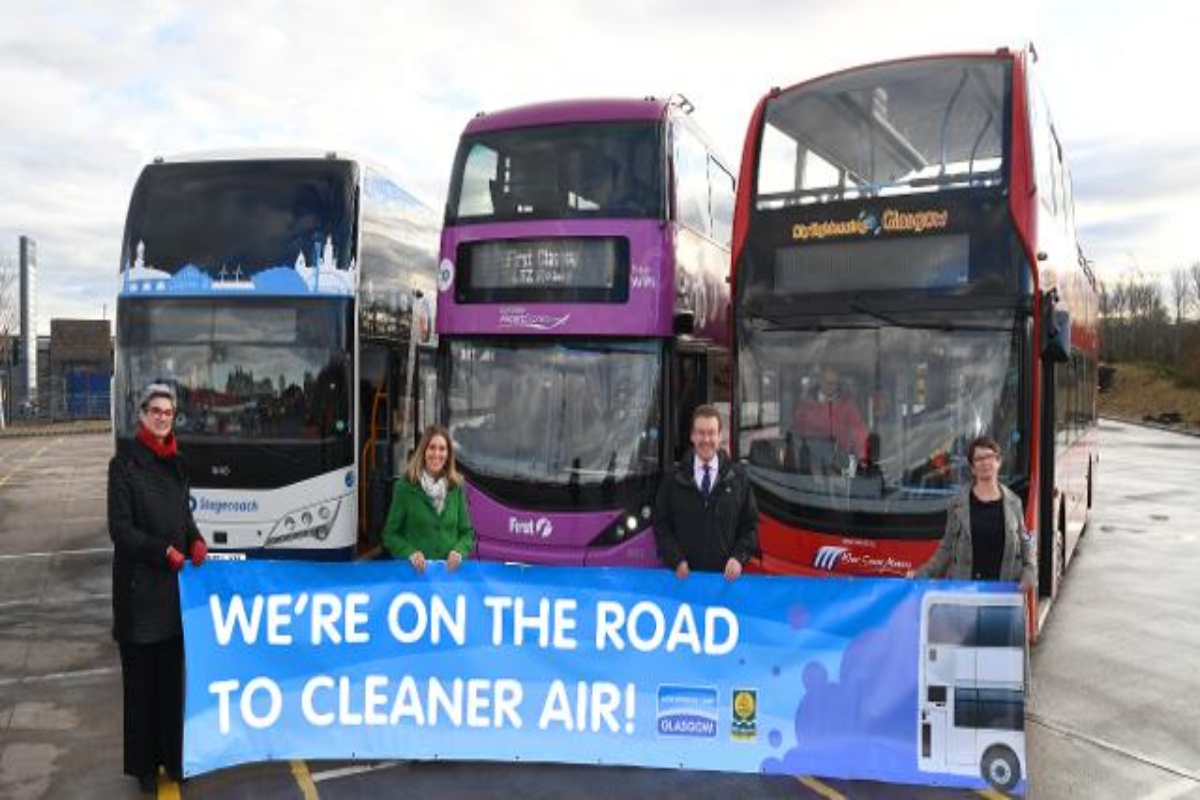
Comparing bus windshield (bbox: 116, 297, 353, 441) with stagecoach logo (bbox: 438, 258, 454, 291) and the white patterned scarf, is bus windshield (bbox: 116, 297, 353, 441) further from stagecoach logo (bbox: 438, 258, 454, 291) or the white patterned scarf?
the white patterned scarf

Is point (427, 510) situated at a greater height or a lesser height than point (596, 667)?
greater

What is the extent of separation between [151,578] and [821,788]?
3.66 meters

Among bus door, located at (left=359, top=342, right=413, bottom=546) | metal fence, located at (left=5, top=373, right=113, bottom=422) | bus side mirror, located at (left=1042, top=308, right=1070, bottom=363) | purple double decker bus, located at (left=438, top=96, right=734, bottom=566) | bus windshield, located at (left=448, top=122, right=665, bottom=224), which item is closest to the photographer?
bus side mirror, located at (left=1042, top=308, right=1070, bottom=363)

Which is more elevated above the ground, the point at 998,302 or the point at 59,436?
the point at 998,302

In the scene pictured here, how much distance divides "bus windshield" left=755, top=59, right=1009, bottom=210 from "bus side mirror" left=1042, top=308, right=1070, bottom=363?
3.30ft

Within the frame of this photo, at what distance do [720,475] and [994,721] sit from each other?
74.8 inches

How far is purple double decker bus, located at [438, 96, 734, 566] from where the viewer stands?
8586mm

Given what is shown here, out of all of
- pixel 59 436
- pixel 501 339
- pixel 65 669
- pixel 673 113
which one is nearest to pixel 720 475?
pixel 501 339

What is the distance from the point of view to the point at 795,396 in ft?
23.9

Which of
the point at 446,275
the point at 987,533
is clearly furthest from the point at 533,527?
the point at 987,533

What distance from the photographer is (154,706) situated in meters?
5.27

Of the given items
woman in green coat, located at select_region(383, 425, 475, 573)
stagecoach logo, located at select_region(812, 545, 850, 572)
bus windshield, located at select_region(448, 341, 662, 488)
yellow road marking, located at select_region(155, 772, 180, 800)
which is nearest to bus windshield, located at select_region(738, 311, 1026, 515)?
stagecoach logo, located at select_region(812, 545, 850, 572)

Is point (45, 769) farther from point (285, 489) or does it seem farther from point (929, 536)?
point (929, 536)

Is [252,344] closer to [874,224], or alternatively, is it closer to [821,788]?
[874,224]
